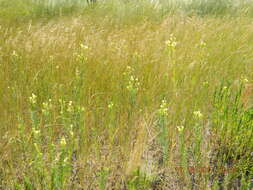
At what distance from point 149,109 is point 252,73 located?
132 cm

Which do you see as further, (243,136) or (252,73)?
(252,73)

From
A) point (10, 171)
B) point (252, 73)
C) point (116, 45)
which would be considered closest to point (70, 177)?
point (10, 171)

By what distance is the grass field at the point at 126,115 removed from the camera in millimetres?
1764

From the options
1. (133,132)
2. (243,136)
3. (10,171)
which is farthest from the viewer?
(133,132)

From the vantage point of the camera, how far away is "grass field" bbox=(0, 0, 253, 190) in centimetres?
176

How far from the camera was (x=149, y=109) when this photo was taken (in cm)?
227

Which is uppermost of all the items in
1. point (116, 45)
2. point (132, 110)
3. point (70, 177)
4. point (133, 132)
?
point (116, 45)

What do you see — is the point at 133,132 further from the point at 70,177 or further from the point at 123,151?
the point at 70,177

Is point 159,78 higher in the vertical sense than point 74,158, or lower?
higher

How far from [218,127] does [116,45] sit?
1.43 m

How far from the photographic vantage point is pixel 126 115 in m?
2.20

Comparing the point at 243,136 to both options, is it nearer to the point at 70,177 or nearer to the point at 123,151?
the point at 123,151

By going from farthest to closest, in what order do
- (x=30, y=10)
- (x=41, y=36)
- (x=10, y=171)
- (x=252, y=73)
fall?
(x=30, y=10)
(x=41, y=36)
(x=252, y=73)
(x=10, y=171)

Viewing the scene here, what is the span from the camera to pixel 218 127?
6.71ft
